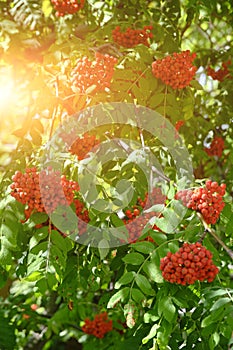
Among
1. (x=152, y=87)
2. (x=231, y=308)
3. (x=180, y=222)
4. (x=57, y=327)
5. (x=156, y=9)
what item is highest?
(x=156, y=9)

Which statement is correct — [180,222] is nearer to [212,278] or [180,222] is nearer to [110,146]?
[212,278]

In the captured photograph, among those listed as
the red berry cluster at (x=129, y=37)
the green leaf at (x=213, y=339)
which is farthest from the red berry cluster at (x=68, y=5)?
the green leaf at (x=213, y=339)

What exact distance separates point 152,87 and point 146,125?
186 millimetres

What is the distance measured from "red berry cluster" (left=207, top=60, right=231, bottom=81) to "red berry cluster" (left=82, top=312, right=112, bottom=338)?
1.88m

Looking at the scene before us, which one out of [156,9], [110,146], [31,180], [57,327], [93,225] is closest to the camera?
[31,180]

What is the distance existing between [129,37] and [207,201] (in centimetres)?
134

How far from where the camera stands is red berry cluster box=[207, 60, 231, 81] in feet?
13.3

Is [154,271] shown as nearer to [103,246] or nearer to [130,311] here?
[130,311]

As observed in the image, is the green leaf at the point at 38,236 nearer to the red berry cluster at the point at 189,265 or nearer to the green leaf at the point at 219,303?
the red berry cluster at the point at 189,265

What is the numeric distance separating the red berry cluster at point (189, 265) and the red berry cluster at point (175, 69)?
0.98 metres

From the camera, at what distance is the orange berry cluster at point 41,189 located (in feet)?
7.82

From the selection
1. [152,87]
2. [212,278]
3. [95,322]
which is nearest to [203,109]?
[152,87]

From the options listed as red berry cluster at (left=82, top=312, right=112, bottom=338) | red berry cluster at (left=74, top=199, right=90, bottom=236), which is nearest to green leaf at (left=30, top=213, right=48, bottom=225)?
red berry cluster at (left=74, top=199, right=90, bottom=236)

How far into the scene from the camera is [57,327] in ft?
15.5
